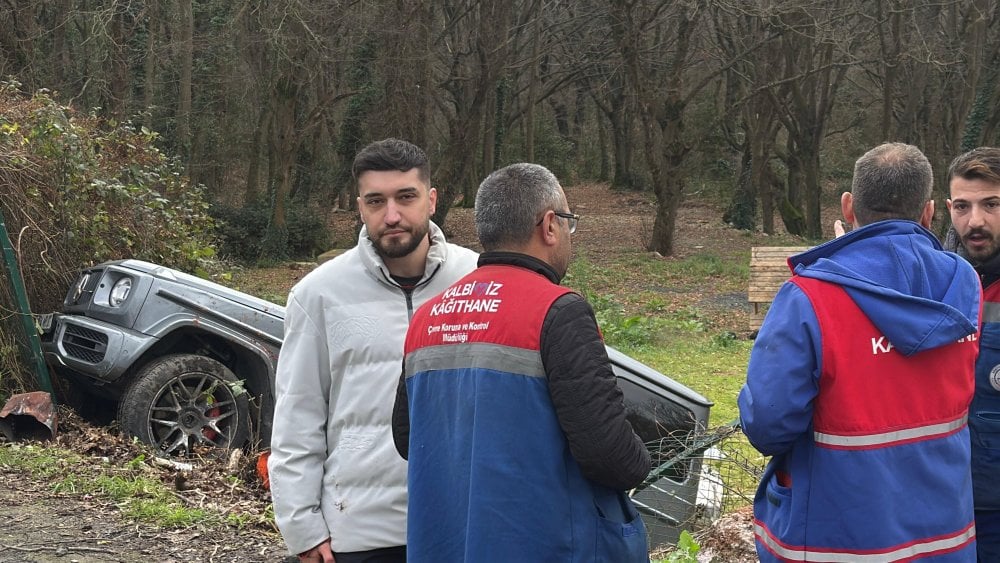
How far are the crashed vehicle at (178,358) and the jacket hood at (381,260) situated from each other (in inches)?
133

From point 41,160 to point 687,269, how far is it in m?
19.4

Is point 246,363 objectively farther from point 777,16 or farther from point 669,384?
point 777,16

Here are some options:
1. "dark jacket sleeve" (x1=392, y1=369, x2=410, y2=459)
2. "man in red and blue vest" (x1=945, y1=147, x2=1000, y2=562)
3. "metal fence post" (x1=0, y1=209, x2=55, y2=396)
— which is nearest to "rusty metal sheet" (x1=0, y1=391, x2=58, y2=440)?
"metal fence post" (x1=0, y1=209, x2=55, y2=396)

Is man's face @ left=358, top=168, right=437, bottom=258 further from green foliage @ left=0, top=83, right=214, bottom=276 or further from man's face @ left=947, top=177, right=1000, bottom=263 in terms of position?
green foliage @ left=0, top=83, right=214, bottom=276

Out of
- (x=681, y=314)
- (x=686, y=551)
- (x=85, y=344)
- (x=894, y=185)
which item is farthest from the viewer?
(x=681, y=314)

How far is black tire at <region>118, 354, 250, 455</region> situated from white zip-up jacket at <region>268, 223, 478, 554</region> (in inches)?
156

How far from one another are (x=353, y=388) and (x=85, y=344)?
15.6ft

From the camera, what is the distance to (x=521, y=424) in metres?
2.59

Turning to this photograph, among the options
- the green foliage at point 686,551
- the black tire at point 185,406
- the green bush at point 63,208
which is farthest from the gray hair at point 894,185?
the green bush at point 63,208

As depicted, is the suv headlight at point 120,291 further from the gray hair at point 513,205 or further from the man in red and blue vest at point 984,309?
the man in red and blue vest at point 984,309

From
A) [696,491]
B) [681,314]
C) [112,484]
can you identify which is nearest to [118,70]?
[681,314]

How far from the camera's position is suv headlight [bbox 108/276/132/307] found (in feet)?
24.3

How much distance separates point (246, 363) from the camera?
751cm

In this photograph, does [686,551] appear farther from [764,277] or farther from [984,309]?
[764,277]
